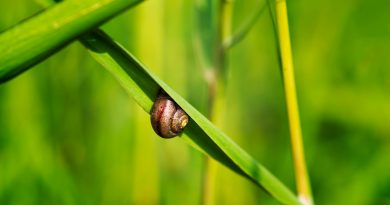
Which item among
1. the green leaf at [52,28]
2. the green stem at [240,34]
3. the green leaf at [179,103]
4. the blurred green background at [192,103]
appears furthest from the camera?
the blurred green background at [192,103]

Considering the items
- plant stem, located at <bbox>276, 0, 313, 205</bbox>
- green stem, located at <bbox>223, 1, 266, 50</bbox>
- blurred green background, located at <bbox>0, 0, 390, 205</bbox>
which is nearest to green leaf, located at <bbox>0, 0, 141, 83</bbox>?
plant stem, located at <bbox>276, 0, 313, 205</bbox>

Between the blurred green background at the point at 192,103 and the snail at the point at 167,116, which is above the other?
the snail at the point at 167,116

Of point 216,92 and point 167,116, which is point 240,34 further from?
point 167,116

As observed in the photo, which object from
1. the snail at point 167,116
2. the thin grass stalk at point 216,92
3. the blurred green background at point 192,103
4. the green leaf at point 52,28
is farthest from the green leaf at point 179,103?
the blurred green background at point 192,103

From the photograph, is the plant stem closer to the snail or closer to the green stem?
the snail

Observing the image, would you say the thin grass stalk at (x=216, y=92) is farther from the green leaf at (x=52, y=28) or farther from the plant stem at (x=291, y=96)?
the green leaf at (x=52, y=28)

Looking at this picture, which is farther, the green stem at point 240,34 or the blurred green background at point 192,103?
the blurred green background at point 192,103
